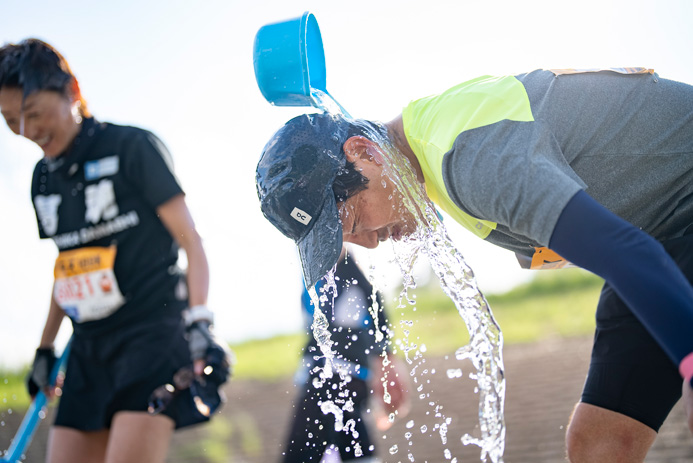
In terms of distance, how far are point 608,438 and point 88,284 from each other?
211cm

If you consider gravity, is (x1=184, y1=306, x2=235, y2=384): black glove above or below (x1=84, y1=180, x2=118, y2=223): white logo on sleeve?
below

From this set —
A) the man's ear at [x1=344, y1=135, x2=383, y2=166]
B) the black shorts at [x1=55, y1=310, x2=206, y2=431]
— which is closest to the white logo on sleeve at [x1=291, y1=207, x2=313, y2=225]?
the man's ear at [x1=344, y1=135, x2=383, y2=166]

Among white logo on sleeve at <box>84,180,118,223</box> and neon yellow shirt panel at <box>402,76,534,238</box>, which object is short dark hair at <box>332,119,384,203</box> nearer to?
neon yellow shirt panel at <box>402,76,534,238</box>

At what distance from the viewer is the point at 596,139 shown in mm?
1852

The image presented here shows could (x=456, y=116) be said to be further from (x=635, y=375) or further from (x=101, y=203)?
(x=101, y=203)

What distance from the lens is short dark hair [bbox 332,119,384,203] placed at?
6.75 ft

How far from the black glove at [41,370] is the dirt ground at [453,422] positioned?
116 inches

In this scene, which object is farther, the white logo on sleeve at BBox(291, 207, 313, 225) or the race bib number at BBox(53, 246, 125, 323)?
the race bib number at BBox(53, 246, 125, 323)

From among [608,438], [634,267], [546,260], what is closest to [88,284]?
[546,260]

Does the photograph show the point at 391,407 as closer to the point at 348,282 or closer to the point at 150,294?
the point at 348,282

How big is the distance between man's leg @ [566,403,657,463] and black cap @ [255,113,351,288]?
91cm

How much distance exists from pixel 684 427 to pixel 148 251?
13.4 feet

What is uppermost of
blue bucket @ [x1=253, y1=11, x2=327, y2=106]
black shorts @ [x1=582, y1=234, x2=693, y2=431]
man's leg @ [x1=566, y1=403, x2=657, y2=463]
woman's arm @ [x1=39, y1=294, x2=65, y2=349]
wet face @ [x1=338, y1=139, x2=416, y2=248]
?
blue bucket @ [x1=253, y1=11, x2=327, y2=106]

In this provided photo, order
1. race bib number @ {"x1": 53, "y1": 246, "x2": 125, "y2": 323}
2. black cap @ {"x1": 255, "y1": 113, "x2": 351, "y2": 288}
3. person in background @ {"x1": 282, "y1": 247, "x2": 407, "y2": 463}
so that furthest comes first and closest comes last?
person in background @ {"x1": 282, "y1": 247, "x2": 407, "y2": 463}, race bib number @ {"x1": 53, "y1": 246, "x2": 125, "y2": 323}, black cap @ {"x1": 255, "y1": 113, "x2": 351, "y2": 288}
